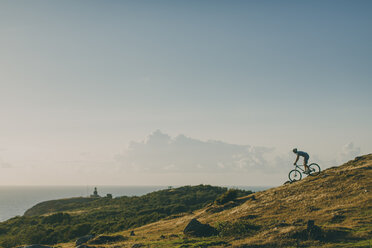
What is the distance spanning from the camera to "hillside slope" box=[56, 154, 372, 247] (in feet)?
55.7

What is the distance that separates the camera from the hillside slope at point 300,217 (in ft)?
55.7

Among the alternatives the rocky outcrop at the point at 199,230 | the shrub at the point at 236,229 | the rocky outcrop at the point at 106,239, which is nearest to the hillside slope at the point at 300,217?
the shrub at the point at 236,229

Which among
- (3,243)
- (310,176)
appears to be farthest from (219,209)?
(3,243)

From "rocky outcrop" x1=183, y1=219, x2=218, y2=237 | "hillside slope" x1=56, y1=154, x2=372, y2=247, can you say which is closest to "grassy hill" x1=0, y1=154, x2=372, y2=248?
"hillside slope" x1=56, y1=154, x2=372, y2=247

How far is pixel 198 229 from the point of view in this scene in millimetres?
22703

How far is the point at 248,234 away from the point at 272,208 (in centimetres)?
878

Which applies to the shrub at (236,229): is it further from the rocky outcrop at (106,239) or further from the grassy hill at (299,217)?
the rocky outcrop at (106,239)

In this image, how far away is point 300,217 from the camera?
23016 mm

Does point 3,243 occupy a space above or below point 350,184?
below

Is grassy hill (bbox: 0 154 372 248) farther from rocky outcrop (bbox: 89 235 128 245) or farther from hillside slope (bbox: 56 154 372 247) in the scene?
rocky outcrop (bbox: 89 235 128 245)

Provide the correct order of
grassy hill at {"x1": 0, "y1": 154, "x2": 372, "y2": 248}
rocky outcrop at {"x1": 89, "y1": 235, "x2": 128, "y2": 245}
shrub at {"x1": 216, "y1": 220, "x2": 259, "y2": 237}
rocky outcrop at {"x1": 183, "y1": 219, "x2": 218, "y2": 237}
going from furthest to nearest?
rocky outcrop at {"x1": 89, "y1": 235, "x2": 128, "y2": 245} < rocky outcrop at {"x1": 183, "y1": 219, "x2": 218, "y2": 237} < shrub at {"x1": 216, "y1": 220, "x2": 259, "y2": 237} < grassy hill at {"x1": 0, "y1": 154, "x2": 372, "y2": 248}

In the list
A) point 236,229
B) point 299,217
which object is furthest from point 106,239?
point 299,217

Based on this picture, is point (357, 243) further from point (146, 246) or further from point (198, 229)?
point (146, 246)

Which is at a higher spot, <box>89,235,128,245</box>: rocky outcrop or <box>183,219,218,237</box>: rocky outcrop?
<box>183,219,218,237</box>: rocky outcrop
